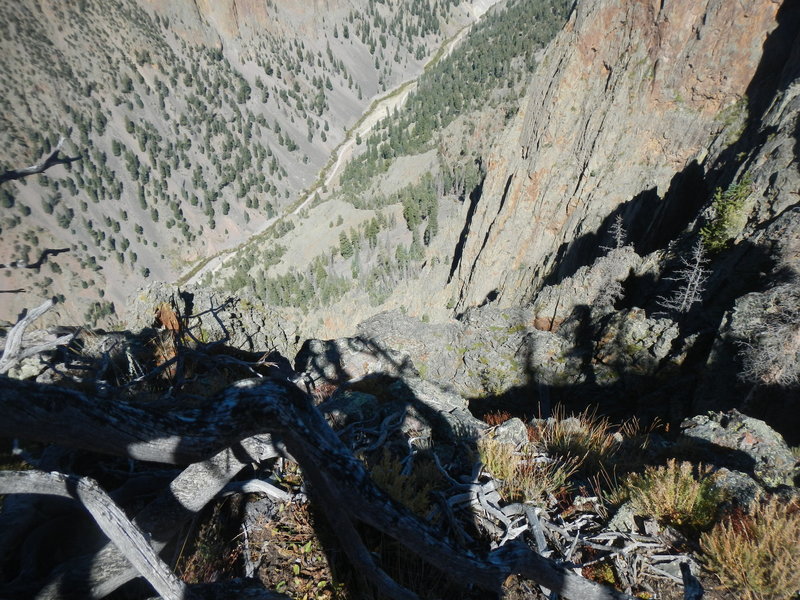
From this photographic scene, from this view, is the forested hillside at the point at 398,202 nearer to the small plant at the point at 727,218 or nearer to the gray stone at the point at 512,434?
the small plant at the point at 727,218

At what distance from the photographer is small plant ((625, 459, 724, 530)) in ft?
13.5

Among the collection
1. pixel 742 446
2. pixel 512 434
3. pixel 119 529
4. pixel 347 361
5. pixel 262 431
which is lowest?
pixel 742 446

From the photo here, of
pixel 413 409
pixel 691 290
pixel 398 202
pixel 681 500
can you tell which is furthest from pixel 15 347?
pixel 398 202

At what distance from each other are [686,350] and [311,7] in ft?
485

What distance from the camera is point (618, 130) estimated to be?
23391mm

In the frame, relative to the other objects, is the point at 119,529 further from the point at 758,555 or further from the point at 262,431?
the point at 758,555

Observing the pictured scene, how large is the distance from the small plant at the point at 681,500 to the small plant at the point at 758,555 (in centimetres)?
37

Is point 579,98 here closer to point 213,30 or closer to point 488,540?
point 488,540

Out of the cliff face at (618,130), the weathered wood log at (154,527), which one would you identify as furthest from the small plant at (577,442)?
the cliff face at (618,130)

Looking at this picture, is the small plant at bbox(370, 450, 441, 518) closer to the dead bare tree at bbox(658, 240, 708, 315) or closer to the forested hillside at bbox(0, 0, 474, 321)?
the dead bare tree at bbox(658, 240, 708, 315)

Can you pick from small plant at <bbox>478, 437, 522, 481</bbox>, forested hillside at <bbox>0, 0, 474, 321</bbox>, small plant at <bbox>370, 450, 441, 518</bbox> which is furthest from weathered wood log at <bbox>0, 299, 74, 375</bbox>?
forested hillside at <bbox>0, 0, 474, 321</bbox>

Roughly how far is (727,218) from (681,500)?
1209cm

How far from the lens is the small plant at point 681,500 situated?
4.13 metres

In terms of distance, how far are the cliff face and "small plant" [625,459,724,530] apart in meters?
17.2
